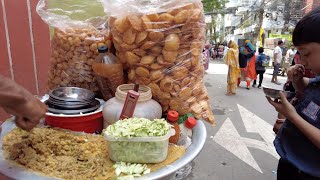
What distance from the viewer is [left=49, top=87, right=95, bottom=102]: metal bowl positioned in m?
1.29

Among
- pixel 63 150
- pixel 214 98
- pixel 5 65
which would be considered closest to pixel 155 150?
pixel 63 150

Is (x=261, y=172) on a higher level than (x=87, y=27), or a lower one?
lower

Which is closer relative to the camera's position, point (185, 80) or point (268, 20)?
point (185, 80)

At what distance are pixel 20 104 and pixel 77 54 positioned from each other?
770mm

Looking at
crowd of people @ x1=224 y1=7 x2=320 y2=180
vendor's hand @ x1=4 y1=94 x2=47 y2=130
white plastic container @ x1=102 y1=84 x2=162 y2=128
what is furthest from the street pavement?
vendor's hand @ x1=4 y1=94 x2=47 y2=130

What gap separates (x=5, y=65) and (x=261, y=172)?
10.1ft

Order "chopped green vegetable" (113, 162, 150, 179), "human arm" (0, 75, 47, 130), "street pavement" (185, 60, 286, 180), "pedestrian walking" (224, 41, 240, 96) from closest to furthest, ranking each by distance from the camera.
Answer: "human arm" (0, 75, 47, 130), "chopped green vegetable" (113, 162, 150, 179), "street pavement" (185, 60, 286, 180), "pedestrian walking" (224, 41, 240, 96)

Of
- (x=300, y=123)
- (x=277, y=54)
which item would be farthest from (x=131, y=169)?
(x=277, y=54)

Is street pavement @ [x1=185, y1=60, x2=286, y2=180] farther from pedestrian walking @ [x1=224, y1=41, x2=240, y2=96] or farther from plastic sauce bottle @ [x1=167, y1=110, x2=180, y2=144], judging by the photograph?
plastic sauce bottle @ [x1=167, y1=110, x2=180, y2=144]

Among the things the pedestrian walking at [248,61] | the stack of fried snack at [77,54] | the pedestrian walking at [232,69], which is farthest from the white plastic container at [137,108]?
the pedestrian walking at [248,61]

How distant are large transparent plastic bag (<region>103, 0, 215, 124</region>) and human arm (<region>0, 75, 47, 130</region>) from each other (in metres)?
0.58

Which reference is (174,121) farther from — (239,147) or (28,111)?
(239,147)

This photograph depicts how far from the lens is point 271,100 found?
132cm

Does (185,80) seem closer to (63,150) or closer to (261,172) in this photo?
(63,150)
